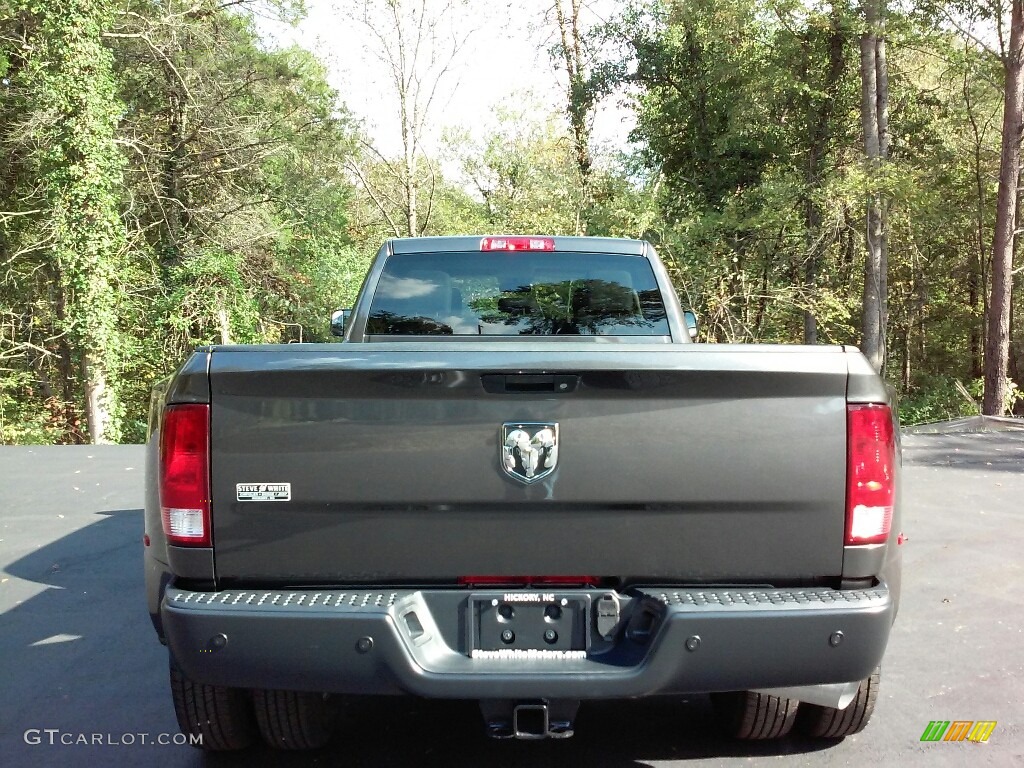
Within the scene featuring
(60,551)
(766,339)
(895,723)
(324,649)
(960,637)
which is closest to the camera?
(324,649)

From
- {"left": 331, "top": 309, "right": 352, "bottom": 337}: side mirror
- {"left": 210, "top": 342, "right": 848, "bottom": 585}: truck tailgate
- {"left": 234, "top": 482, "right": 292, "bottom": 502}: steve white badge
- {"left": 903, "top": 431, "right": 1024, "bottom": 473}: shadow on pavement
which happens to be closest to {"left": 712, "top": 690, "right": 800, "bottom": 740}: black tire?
{"left": 210, "top": 342, "right": 848, "bottom": 585}: truck tailgate

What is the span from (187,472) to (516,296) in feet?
7.23

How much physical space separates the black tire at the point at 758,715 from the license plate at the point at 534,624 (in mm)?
1115

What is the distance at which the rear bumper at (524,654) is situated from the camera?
2615 millimetres

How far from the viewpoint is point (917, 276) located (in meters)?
34.5

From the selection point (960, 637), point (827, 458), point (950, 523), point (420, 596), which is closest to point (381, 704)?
point (420, 596)

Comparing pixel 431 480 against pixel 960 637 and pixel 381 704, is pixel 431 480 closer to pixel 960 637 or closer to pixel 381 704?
pixel 381 704

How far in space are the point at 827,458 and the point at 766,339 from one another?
895 inches

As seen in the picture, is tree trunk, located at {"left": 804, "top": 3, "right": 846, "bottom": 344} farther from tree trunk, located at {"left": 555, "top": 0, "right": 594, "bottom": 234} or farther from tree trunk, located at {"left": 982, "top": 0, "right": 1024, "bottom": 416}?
tree trunk, located at {"left": 555, "top": 0, "right": 594, "bottom": 234}

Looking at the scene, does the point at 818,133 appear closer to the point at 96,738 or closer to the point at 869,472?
the point at 869,472

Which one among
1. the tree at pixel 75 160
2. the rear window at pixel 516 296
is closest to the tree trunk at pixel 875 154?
the tree at pixel 75 160

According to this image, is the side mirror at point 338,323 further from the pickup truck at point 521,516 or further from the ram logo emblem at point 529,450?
the ram logo emblem at point 529,450

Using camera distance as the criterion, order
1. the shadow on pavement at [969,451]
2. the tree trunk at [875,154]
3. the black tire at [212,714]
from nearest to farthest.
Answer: the black tire at [212,714] → the shadow on pavement at [969,451] → the tree trunk at [875,154]

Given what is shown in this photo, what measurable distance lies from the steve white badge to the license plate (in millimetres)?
618
